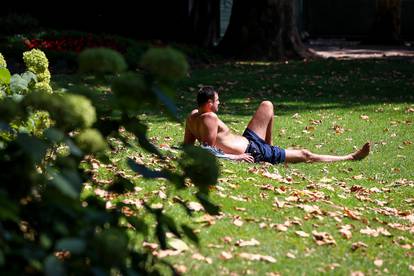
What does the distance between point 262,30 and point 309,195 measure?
15.9m

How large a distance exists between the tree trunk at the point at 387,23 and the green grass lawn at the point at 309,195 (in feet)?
51.3

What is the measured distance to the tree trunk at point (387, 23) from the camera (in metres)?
31.4

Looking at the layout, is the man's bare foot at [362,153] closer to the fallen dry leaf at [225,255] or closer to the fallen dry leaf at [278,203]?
the fallen dry leaf at [278,203]

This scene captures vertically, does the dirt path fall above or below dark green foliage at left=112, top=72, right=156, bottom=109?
below

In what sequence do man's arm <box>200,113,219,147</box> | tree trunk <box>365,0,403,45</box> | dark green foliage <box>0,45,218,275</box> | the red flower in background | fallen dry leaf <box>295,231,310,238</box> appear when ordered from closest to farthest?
dark green foliage <box>0,45,218,275</box>
fallen dry leaf <box>295,231,310,238</box>
man's arm <box>200,113,219,147</box>
the red flower in background
tree trunk <box>365,0,403,45</box>

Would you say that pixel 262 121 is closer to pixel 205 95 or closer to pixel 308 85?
pixel 205 95

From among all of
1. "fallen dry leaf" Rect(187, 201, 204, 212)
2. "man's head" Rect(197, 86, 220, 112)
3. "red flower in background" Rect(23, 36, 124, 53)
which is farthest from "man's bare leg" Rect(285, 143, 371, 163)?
"red flower in background" Rect(23, 36, 124, 53)

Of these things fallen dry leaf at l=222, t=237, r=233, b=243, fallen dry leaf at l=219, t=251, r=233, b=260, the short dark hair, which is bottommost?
fallen dry leaf at l=222, t=237, r=233, b=243

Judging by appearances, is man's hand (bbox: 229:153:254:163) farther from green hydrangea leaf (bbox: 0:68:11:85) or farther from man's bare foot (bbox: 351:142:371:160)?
green hydrangea leaf (bbox: 0:68:11:85)

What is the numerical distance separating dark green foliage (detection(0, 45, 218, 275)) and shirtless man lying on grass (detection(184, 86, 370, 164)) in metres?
5.53

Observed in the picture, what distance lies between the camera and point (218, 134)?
9352 mm

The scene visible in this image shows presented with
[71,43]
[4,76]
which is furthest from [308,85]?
[4,76]

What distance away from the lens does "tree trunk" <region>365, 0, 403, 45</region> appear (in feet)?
103

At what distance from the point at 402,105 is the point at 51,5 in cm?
1545
